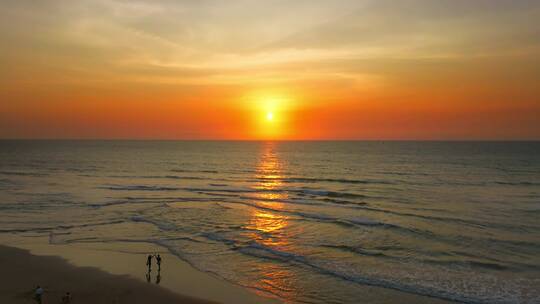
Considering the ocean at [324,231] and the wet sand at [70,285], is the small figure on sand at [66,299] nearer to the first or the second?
the wet sand at [70,285]

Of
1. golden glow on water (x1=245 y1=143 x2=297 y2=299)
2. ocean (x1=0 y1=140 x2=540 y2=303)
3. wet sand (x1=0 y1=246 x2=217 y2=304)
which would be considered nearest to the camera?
wet sand (x1=0 y1=246 x2=217 y2=304)

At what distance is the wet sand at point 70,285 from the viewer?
592 inches

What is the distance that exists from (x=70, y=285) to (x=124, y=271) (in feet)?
8.06

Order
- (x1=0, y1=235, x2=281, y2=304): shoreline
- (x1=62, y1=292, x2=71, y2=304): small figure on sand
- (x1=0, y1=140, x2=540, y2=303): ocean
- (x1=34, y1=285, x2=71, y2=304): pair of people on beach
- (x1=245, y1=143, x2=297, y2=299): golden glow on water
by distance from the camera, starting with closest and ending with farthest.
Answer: (x1=34, y1=285, x2=71, y2=304): pair of people on beach < (x1=62, y1=292, x2=71, y2=304): small figure on sand < (x1=0, y1=235, x2=281, y2=304): shoreline < (x1=245, y1=143, x2=297, y2=299): golden glow on water < (x1=0, y1=140, x2=540, y2=303): ocean

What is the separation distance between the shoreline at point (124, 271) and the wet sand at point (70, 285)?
0.04 meters

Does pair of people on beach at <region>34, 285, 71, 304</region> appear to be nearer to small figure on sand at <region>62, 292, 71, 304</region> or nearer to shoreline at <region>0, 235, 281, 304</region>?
small figure on sand at <region>62, 292, 71, 304</region>

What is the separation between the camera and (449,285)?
55.0ft

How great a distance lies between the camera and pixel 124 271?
18203 millimetres

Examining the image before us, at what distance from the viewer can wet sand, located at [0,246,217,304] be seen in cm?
1503

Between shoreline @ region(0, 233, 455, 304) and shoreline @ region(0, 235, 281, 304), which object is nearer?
shoreline @ region(0, 233, 455, 304)

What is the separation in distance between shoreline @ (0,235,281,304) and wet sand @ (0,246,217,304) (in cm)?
4

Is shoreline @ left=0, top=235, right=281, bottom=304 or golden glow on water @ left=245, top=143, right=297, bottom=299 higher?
golden glow on water @ left=245, top=143, right=297, bottom=299

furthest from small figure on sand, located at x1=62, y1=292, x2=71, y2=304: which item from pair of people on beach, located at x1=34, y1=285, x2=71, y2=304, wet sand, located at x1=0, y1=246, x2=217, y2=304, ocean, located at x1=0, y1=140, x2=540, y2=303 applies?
ocean, located at x1=0, y1=140, x2=540, y2=303

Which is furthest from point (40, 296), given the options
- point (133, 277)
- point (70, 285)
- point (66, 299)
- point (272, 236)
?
point (272, 236)
